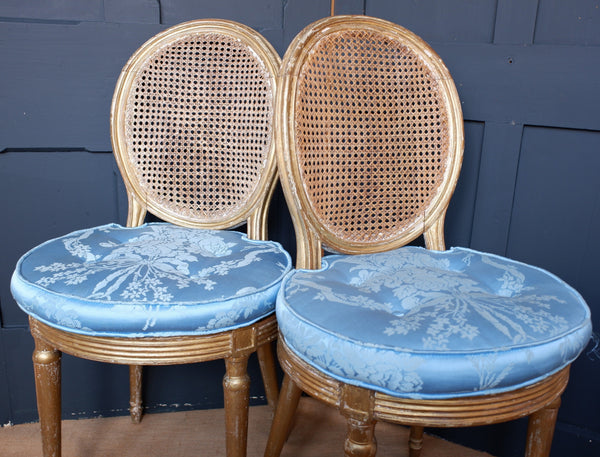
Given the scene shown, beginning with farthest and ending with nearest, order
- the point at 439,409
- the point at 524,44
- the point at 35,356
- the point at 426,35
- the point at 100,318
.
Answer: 1. the point at 426,35
2. the point at 524,44
3. the point at 35,356
4. the point at 100,318
5. the point at 439,409

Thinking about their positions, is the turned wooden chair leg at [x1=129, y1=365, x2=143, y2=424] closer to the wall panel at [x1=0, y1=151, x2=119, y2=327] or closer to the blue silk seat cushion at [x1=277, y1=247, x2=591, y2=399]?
the wall panel at [x1=0, y1=151, x2=119, y2=327]

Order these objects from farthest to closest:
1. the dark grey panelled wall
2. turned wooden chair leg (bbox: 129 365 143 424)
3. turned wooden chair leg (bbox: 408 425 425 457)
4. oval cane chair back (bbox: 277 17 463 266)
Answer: turned wooden chair leg (bbox: 129 365 143 424)
turned wooden chair leg (bbox: 408 425 425 457)
the dark grey panelled wall
oval cane chair back (bbox: 277 17 463 266)

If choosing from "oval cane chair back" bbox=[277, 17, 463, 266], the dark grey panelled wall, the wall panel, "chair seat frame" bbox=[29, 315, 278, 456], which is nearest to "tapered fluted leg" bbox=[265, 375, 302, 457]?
"chair seat frame" bbox=[29, 315, 278, 456]

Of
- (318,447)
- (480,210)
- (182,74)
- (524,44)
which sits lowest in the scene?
(318,447)

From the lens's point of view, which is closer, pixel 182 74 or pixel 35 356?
pixel 35 356

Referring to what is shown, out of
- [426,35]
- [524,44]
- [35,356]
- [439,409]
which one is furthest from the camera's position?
[426,35]

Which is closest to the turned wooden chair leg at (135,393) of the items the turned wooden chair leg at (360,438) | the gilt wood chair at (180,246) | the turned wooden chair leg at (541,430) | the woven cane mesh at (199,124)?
the gilt wood chair at (180,246)

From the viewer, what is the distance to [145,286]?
3.22 ft

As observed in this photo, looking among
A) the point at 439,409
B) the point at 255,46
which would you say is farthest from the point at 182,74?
the point at 439,409

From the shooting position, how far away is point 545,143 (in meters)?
1.38

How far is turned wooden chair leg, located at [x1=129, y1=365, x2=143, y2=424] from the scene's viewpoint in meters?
1.62

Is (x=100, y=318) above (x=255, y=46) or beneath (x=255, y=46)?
beneath

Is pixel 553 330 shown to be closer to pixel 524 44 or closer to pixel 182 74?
pixel 524 44

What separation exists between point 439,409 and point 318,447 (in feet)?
2.80
